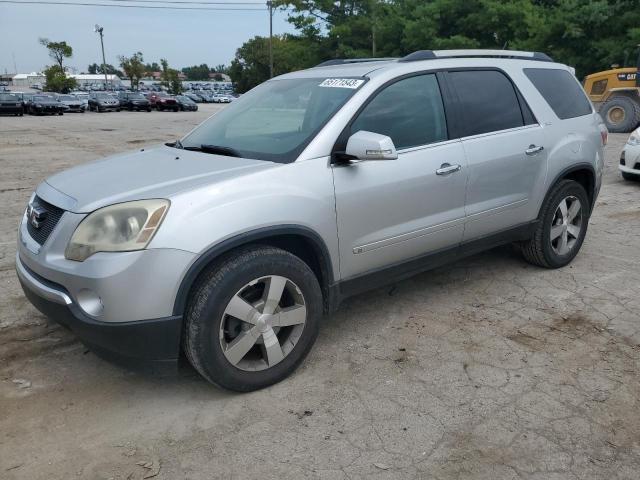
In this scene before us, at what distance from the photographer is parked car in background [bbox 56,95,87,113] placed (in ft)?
125

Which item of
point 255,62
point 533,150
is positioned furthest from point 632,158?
point 255,62

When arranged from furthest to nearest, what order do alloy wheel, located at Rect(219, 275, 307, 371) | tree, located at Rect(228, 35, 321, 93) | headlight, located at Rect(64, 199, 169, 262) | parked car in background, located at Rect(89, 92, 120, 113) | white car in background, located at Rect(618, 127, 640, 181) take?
tree, located at Rect(228, 35, 321, 93) → parked car in background, located at Rect(89, 92, 120, 113) → white car in background, located at Rect(618, 127, 640, 181) → alloy wheel, located at Rect(219, 275, 307, 371) → headlight, located at Rect(64, 199, 169, 262)

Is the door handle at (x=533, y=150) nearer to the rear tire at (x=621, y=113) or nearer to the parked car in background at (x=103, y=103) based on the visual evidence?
the rear tire at (x=621, y=113)

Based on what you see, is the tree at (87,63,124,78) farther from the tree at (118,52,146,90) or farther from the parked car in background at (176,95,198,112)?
the parked car in background at (176,95,198,112)

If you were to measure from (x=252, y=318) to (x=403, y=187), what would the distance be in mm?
1247

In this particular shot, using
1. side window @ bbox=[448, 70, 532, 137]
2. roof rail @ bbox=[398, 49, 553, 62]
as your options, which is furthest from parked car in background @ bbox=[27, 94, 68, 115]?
side window @ bbox=[448, 70, 532, 137]

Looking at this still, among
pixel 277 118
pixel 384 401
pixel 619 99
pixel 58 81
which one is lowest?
pixel 384 401

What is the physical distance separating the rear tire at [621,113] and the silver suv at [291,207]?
13.7 metres

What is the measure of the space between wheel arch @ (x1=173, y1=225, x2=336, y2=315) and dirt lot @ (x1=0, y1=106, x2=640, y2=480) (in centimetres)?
53

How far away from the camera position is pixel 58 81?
7900 cm

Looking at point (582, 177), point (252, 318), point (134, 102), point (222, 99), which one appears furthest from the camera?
point (222, 99)

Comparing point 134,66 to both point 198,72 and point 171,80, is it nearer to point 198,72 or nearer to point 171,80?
point 171,80

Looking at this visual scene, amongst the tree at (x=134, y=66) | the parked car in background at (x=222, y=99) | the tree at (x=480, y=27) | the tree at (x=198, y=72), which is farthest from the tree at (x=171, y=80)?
the tree at (x=198, y=72)

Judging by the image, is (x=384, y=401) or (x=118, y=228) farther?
(x=384, y=401)
